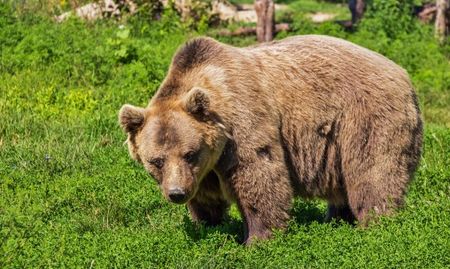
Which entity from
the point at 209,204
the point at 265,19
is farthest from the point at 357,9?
the point at 209,204

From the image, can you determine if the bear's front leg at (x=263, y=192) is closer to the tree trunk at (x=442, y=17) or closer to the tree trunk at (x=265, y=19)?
the tree trunk at (x=265, y=19)

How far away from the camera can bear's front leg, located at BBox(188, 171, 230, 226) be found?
7.14m

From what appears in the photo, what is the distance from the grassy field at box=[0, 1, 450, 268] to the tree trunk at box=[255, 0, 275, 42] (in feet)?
3.00

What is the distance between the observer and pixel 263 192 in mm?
6914

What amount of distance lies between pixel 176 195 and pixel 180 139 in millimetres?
405

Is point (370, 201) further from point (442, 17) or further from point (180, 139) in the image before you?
point (442, 17)

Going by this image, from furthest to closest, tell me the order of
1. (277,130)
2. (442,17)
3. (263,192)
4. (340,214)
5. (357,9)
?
(357,9)
(442,17)
(340,214)
(277,130)
(263,192)

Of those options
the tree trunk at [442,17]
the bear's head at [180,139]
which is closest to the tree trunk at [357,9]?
the tree trunk at [442,17]

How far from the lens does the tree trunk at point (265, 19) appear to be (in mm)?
14984

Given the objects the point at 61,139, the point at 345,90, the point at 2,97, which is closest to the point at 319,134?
the point at 345,90

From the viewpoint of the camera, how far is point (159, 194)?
8180 mm

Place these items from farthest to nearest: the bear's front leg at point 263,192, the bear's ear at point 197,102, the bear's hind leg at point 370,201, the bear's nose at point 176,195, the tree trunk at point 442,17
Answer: the tree trunk at point 442,17 → the bear's hind leg at point 370,201 → the bear's front leg at point 263,192 → the bear's ear at point 197,102 → the bear's nose at point 176,195

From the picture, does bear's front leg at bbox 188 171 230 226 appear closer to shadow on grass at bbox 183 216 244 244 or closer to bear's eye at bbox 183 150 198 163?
shadow on grass at bbox 183 216 244 244

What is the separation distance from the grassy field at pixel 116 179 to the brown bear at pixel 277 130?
27 centimetres
